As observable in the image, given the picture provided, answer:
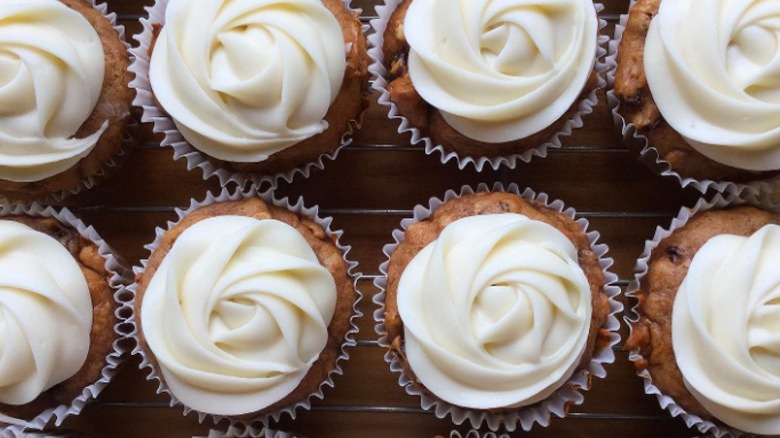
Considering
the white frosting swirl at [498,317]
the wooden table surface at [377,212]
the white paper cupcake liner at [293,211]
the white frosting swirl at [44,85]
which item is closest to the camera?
the white frosting swirl at [498,317]

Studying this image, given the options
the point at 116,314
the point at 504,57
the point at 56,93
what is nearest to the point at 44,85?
the point at 56,93

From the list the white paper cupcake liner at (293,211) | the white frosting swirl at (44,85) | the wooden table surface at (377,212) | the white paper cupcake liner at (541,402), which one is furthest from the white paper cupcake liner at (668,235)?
the white frosting swirl at (44,85)

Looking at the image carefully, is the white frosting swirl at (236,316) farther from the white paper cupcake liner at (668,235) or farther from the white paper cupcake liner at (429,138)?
the white paper cupcake liner at (668,235)

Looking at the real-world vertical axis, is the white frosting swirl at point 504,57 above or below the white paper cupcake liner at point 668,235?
above

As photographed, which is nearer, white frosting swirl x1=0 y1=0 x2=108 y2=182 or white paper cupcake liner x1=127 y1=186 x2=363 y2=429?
white frosting swirl x1=0 y1=0 x2=108 y2=182

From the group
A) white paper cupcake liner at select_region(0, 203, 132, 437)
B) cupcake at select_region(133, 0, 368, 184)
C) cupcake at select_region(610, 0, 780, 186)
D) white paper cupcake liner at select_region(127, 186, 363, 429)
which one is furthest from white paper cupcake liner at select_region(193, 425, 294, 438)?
cupcake at select_region(610, 0, 780, 186)

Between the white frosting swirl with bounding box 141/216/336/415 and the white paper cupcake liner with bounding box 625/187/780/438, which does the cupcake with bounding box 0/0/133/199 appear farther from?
the white paper cupcake liner with bounding box 625/187/780/438

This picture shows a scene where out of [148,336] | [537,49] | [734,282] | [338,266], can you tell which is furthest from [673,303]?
[148,336]
